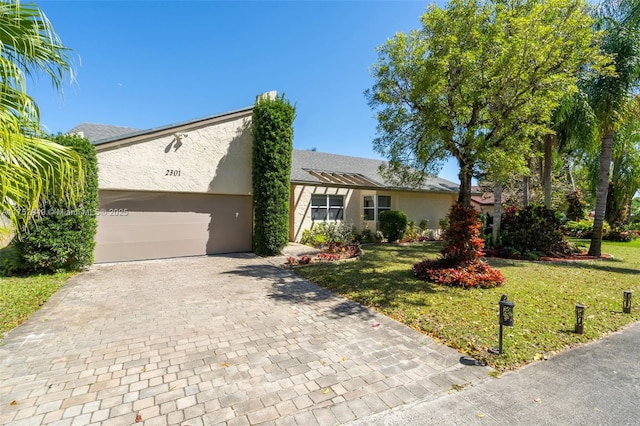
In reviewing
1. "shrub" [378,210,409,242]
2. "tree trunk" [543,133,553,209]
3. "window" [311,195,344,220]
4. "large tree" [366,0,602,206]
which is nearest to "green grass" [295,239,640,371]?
"large tree" [366,0,602,206]

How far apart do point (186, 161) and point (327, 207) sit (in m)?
7.26

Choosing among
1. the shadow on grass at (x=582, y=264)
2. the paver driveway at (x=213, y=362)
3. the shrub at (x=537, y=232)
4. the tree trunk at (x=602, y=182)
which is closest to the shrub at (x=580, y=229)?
the tree trunk at (x=602, y=182)

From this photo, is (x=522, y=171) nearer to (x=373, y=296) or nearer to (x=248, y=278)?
(x=373, y=296)

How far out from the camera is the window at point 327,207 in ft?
48.5

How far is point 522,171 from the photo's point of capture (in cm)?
739

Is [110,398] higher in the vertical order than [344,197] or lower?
lower

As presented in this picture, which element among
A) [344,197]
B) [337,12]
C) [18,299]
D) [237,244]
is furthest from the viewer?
[344,197]

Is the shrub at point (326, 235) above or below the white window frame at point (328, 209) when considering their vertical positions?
below

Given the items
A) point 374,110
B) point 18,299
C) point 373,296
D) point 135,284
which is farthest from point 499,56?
point 18,299

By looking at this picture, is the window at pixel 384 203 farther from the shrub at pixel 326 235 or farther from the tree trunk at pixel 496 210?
the tree trunk at pixel 496 210

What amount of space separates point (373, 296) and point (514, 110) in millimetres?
5954

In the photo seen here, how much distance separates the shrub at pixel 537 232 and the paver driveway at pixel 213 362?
10474 mm

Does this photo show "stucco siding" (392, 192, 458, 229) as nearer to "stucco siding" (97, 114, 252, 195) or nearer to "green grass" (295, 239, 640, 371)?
"green grass" (295, 239, 640, 371)

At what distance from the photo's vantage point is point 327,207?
15180 millimetres
